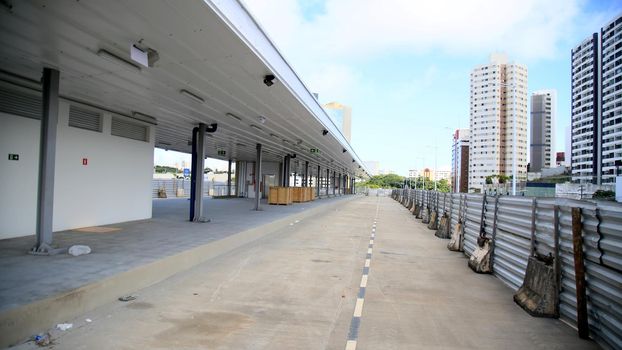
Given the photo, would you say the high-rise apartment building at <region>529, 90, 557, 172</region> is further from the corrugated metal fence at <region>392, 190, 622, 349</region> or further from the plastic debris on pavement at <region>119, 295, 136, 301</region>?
the plastic debris on pavement at <region>119, 295, 136, 301</region>

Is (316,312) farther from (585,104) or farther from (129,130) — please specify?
(585,104)

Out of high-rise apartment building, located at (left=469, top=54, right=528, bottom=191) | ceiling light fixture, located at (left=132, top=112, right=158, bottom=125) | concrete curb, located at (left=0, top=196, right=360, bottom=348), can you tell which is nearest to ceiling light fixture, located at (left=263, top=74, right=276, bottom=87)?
concrete curb, located at (left=0, top=196, right=360, bottom=348)

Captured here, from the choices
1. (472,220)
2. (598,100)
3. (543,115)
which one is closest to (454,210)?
(472,220)

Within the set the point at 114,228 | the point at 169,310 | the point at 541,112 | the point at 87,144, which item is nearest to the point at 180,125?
the point at 87,144

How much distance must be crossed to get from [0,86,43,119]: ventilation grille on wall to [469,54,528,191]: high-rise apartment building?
21.2 metres

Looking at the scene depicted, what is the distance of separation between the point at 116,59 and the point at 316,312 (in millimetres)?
6142

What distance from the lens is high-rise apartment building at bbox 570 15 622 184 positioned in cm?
5525

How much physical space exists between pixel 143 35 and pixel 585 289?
24.6 ft

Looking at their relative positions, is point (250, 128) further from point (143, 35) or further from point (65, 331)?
point (65, 331)

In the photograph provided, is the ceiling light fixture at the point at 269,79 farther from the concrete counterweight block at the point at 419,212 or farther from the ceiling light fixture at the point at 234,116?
the concrete counterweight block at the point at 419,212

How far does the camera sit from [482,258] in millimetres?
8547

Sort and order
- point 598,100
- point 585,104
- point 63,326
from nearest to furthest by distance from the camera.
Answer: point 63,326, point 598,100, point 585,104

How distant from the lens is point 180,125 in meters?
16.6

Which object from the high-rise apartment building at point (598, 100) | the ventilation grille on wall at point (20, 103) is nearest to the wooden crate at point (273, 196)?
the ventilation grille on wall at point (20, 103)
